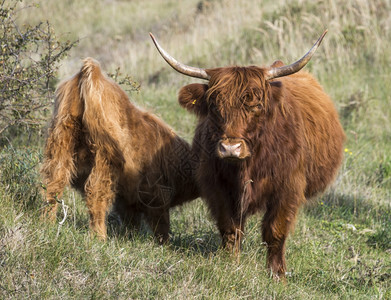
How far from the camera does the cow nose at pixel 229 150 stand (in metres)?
4.12

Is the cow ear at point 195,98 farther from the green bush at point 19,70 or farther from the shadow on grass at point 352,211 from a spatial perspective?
the shadow on grass at point 352,211

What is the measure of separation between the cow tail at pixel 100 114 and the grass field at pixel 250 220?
556 millimetres

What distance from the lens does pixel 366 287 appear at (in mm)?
4617

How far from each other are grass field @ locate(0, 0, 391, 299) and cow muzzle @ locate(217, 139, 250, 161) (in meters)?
0.76

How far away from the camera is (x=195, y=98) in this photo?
4805 millimetres

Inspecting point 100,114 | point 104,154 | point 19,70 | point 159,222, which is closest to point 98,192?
point 104,154

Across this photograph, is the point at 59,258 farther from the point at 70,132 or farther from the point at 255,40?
the point at 255,40

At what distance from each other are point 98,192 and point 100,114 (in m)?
0.62

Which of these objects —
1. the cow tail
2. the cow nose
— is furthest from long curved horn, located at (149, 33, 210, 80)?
the cow nose

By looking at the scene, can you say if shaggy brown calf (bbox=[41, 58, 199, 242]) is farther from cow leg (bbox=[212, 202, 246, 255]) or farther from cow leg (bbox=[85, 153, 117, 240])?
cow leg (bbox=[212, 202, 246, 255])

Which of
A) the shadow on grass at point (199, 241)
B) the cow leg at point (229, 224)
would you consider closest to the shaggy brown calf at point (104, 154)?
the shadow on grass at point (199, 241)

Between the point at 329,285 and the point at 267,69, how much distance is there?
67.6 inches

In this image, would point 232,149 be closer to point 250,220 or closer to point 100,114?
point 100,114

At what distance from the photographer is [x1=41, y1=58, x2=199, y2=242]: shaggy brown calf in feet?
15.5
